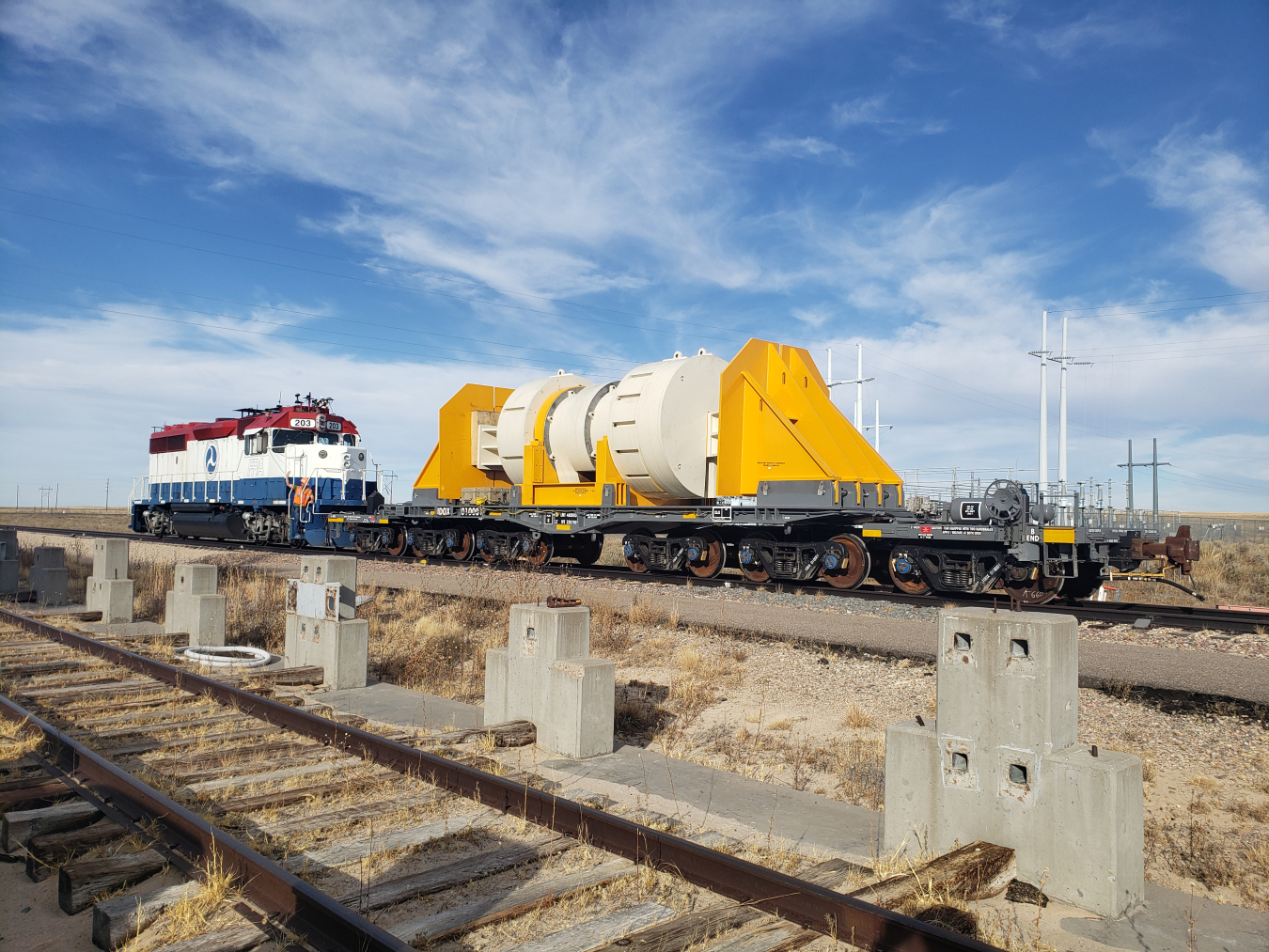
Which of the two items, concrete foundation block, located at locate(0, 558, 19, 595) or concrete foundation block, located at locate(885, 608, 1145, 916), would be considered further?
concrete foundation block, located at locate(0, 558, 19, 595)

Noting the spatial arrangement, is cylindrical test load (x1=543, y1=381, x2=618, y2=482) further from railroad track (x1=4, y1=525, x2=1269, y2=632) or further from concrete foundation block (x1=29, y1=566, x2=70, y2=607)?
concrete foundation block (x1=29, y1=566, x2=70, y2=607)

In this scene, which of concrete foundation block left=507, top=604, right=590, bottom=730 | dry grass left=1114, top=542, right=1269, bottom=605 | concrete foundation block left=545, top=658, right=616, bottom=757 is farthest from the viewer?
dry grass left=1114, top=542, right=1269, bottom=605

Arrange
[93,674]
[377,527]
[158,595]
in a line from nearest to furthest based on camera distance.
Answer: [93,674], [158,595], [377,527]

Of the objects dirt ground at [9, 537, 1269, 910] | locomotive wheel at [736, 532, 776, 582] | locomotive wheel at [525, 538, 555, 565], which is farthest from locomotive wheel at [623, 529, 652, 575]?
dirt ground at [9, 537, 1269, 910]

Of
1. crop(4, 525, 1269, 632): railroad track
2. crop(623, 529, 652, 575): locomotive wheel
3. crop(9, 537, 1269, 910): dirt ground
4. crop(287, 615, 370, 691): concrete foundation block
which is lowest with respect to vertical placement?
crop(9, 537, 1269, 910): dirt ground

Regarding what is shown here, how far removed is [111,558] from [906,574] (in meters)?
12.3

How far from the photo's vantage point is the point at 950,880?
12.6ft

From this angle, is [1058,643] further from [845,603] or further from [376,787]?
[845,603]

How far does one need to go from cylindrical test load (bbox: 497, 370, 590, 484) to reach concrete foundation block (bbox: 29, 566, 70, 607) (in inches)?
359

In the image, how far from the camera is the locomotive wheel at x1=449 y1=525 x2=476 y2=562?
22047mm

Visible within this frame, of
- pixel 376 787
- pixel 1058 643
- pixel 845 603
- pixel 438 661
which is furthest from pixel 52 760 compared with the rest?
pixel 845 603

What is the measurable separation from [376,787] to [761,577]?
11.6 m

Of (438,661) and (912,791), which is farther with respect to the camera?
(438,661)

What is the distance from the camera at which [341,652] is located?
8.64 m
